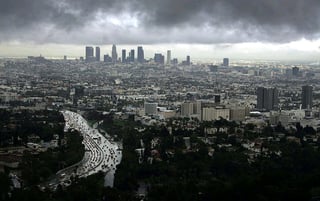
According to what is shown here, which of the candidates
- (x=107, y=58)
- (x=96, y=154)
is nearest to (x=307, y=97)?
(x=96, y=154)

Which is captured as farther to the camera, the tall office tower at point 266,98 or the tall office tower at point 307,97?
the tall office tower at point 307,97

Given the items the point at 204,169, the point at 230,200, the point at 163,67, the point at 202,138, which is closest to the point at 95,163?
the point at 204,169

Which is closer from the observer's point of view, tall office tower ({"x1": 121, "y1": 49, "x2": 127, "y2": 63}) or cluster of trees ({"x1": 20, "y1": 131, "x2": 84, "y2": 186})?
cluster of trees ({"x1": 20, "y1": 131, "x2": 84, "y2": 186})

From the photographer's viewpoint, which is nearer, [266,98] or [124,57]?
[266,98]

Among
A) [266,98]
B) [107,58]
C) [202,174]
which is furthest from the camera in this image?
[107,58]

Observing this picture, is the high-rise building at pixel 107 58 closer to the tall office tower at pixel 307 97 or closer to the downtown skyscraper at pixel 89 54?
the downtown skyscraper at pixel 89 54

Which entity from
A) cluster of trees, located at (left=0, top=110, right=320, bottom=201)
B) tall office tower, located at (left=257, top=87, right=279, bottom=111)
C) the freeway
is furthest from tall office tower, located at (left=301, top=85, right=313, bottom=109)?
the freeway

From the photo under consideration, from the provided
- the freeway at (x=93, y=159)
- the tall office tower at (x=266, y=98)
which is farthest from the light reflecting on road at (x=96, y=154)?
the tall office tower at (x=266, y=98)

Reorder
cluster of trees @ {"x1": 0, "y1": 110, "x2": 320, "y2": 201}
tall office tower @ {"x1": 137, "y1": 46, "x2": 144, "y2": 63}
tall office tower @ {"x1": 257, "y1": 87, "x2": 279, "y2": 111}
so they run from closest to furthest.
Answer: cluster of trees @ {"x1": 0, "y1": 110, "x2": 320, "y2": 201}
tall office tower @ {"x1": 257, "y1": 87, "x2": 279, "y2": 111}
tall office tower @ {"x1": 137, "y1": 46, "x2": 144, "y2": 63}

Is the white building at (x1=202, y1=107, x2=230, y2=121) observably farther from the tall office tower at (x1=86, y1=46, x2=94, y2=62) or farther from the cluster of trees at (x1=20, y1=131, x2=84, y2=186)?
the tall office tower at (x1=86, y1=46, x2=94, y2=62)

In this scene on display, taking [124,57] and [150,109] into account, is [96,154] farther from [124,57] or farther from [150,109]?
[124,57]

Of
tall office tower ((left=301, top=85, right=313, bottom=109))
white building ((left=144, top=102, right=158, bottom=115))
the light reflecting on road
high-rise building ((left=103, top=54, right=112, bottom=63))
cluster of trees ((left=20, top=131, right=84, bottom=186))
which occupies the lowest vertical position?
the light reflecting on road
